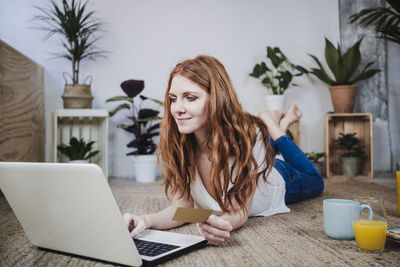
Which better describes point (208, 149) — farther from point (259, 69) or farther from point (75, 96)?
point (259, 69)

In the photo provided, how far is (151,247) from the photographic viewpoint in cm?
93

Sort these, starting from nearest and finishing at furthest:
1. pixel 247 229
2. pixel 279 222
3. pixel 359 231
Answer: pixel 359 231 < pixel 247 229 < pixel 279 222

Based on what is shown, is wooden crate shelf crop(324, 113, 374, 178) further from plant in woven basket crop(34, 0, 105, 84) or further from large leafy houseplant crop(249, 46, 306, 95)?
plant in woven basket crop(34, 0, 105, 84)

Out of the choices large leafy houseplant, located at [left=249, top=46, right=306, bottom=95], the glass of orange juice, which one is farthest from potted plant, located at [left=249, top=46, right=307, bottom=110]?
the glass of orange juice

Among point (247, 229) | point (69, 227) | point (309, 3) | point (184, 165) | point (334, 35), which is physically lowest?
point (247, 229)

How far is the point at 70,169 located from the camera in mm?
727

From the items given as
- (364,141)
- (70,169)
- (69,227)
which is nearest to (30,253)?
(69,227)

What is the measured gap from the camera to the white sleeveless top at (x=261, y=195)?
1297 mm

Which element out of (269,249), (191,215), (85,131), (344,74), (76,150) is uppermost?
(344,74)

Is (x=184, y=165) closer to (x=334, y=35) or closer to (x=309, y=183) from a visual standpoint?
(x=309, y=183)

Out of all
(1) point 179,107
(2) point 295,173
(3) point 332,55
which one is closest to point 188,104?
(1) point 179,107

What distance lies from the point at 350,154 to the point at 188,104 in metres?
2.52

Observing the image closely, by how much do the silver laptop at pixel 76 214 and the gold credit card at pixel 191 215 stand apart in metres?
0.10

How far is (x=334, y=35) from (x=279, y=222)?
2737 mm
